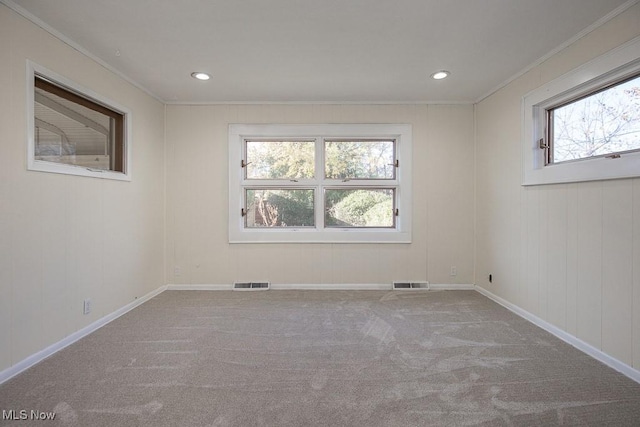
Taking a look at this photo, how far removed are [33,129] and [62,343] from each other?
1.62m

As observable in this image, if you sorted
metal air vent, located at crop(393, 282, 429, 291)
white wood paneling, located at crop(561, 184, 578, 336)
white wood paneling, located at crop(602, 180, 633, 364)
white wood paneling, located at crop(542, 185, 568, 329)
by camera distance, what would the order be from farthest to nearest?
metal air vent, located at crop(393, 282, 429, 291) < white wood paneling, located at crop(542, 185, 568, 329) < white wood paneling, located at crop(561, 184, 578, 336) < white wood paneling, located at crop(602, 180, 633, 364)

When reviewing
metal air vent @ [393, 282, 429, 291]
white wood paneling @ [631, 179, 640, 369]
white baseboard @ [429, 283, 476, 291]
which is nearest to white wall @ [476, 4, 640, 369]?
white wood paneling @ [631, 179, 640, 369]

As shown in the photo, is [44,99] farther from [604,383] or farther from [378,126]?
[604,383]

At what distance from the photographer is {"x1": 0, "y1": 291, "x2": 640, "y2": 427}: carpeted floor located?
5.31 ft

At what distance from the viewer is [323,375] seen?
6.48ft

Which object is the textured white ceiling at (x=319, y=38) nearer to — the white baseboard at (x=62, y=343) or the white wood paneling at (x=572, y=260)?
the white wood paneling at (x=572, y=260)

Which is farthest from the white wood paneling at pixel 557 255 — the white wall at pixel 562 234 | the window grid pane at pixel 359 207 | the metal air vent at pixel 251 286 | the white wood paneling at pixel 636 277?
the metal air vent at pixel 251 286

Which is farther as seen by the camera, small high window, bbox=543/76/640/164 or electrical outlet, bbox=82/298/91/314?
electrical outlet, bbox=82/298/91/314

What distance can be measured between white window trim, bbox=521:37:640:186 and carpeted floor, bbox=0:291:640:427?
135 cm

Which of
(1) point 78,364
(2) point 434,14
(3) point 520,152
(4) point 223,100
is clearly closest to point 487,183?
(3) point 520,152

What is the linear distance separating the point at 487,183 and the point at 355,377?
2858 millimetres

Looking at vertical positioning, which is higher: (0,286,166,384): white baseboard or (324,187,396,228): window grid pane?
(324,187,396,228): window grid pane

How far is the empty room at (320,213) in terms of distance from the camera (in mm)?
1896

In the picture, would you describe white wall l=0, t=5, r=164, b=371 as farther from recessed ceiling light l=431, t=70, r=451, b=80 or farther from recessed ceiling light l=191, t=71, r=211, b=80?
recessed ceiling light l=431, t=70, r=451, b=80
